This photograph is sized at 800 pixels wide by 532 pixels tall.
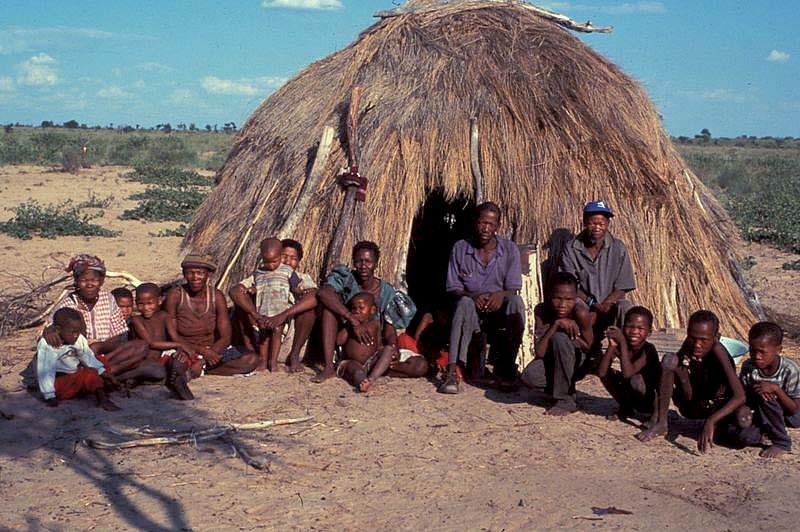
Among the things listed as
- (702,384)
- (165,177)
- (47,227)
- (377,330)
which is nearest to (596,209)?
(702,384)

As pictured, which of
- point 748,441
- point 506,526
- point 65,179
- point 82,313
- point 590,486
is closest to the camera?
point 506,526

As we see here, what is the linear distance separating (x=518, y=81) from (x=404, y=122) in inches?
41.6

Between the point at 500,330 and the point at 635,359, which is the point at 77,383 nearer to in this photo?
the point at 500,330

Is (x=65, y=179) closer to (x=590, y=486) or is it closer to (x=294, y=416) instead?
(x=294, y=416)

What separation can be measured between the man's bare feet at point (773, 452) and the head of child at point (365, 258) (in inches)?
110

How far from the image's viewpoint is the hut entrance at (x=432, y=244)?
29.3ft

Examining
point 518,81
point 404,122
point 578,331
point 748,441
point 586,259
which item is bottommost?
point 748,441

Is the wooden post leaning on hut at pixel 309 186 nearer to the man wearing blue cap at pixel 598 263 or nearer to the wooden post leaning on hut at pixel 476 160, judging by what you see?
the wooden post leaning on hut at pixel 476 160

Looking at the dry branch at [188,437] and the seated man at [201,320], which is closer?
the dry branch at [188,437]

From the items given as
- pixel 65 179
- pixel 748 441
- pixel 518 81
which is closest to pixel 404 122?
pixel 518 81

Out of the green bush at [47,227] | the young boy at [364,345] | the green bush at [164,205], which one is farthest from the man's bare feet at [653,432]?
the green bush at [164,205]

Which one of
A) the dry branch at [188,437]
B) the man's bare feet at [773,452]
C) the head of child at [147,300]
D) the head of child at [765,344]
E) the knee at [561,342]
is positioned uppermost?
the head of child at [765,344]

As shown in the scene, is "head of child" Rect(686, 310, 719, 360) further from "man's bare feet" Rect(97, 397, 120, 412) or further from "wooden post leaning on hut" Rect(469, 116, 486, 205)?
"man's bare feet" Rect(97, 397, 120, 412)

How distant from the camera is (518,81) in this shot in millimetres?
7141
